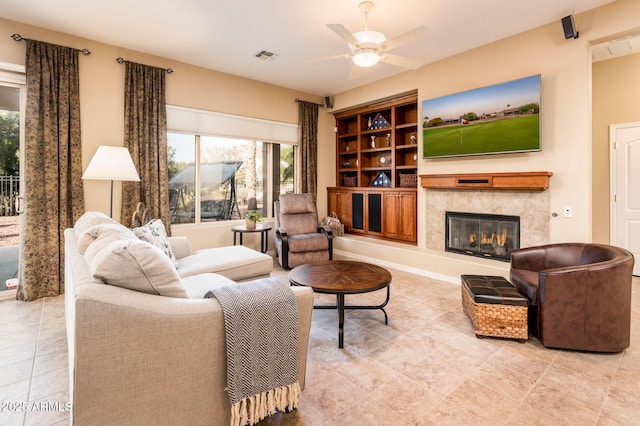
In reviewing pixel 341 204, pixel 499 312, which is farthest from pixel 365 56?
pixel 341 204

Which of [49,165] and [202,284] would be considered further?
[49,165]

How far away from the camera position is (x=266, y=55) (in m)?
4.28

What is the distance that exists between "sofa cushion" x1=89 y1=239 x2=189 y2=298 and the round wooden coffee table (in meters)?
1.25

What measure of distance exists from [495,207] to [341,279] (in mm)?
2498

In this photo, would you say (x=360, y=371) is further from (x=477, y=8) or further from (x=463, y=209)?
(x=477, y=8)

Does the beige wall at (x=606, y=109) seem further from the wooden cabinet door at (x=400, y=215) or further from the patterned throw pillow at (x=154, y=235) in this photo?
the patterned throw pillow at (x=154, y=235)

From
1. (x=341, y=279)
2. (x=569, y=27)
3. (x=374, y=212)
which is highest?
(x=569, y=27)

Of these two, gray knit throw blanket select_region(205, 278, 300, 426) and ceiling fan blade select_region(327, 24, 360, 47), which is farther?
ceiling fan blade select_region(327, 24, 360, 47)

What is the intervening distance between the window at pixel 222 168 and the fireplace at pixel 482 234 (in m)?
2.95

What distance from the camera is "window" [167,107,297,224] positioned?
466 cm

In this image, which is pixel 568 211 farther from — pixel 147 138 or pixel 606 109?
pixel 147 138

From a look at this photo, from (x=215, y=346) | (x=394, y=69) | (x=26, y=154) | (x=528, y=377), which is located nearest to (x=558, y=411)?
(x=528, y=377)

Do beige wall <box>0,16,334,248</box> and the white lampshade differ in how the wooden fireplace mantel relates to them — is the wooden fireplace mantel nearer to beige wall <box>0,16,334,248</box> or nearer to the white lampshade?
beige wall <box>0,16,334,248</box>

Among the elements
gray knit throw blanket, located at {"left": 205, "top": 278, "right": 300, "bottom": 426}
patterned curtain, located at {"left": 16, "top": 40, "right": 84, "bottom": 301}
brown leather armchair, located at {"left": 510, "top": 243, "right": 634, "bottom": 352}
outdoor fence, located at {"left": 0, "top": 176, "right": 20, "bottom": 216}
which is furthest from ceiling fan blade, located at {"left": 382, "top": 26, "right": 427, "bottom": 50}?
outdoor fence, located at {"left": 0, "top": 176, "right": 20, "bottom": 216}
